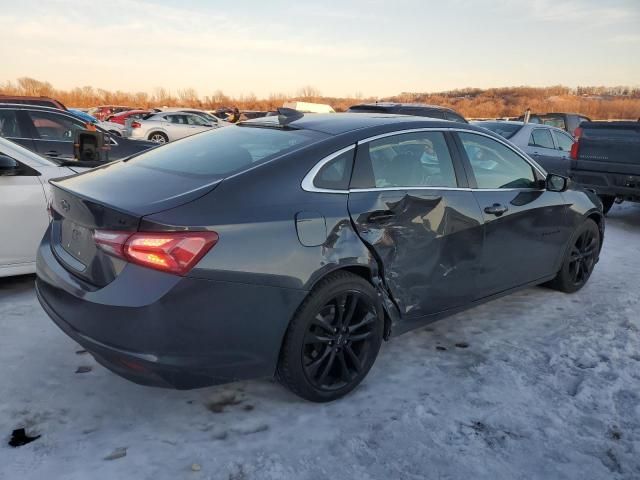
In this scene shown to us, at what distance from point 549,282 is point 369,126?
2.72 m

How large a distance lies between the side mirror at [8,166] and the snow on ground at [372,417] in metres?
1.16

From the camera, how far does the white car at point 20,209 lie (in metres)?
4.23

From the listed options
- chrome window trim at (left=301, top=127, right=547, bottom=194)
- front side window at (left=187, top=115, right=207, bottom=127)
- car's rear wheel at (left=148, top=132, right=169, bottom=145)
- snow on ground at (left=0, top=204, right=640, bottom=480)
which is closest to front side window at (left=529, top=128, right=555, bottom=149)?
chrome window trim at (left=301, top=127, right=547, bottom=194)

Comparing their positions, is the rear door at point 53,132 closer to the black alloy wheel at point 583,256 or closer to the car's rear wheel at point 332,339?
the car's rear wheel at point 332,339

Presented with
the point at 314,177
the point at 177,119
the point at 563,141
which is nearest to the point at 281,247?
the point at 314,177

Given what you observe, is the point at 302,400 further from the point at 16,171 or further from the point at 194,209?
the point at 16,171

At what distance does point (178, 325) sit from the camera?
2.37 m

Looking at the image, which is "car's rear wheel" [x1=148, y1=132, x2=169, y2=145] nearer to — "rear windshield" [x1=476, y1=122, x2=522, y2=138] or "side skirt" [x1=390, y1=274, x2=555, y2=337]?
"rear windshield" [x1=476, y1=122, x2=522, y2=138]

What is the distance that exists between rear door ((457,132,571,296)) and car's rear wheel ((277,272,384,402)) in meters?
1.11

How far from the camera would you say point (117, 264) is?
7.91 ft

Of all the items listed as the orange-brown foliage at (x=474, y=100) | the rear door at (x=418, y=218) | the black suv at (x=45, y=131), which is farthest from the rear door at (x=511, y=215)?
the orange-brown foliage at (x=474, y=100)

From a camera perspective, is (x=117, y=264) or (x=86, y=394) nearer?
(x=117, y=264)

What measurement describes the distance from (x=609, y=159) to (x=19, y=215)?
25.8 ft

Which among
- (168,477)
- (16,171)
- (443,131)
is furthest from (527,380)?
(16,171)
